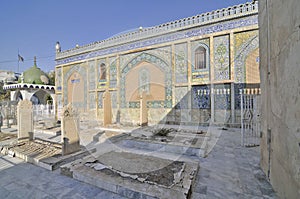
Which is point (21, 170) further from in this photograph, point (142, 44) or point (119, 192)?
point (142, 44)

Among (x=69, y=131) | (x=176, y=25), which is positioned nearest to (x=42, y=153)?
(x=69, y=131)

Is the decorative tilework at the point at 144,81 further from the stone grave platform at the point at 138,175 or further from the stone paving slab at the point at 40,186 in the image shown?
the stone paving slab at the point at 40,186

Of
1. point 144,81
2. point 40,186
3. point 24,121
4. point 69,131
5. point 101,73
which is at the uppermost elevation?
point 101,73

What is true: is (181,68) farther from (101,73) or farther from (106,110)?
(101,73)

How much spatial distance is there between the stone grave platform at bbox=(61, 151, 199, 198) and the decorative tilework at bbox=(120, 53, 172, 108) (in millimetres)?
6614

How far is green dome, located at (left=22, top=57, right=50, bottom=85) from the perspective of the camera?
1798cm

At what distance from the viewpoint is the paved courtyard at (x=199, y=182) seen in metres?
2.68

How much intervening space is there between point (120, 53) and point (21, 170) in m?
10.1

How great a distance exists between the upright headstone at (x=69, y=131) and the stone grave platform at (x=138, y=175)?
93 centimetres

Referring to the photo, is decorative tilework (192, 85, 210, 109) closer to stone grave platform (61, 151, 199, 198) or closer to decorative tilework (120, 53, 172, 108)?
decorative tilework (120, 53, 172, 108)

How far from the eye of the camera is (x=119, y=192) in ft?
8.87

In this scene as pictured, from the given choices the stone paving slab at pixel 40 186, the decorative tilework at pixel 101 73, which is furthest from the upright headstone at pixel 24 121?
the decorative tilework at pixel 101 73

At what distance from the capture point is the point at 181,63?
10102mm

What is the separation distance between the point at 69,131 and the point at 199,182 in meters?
3.77
